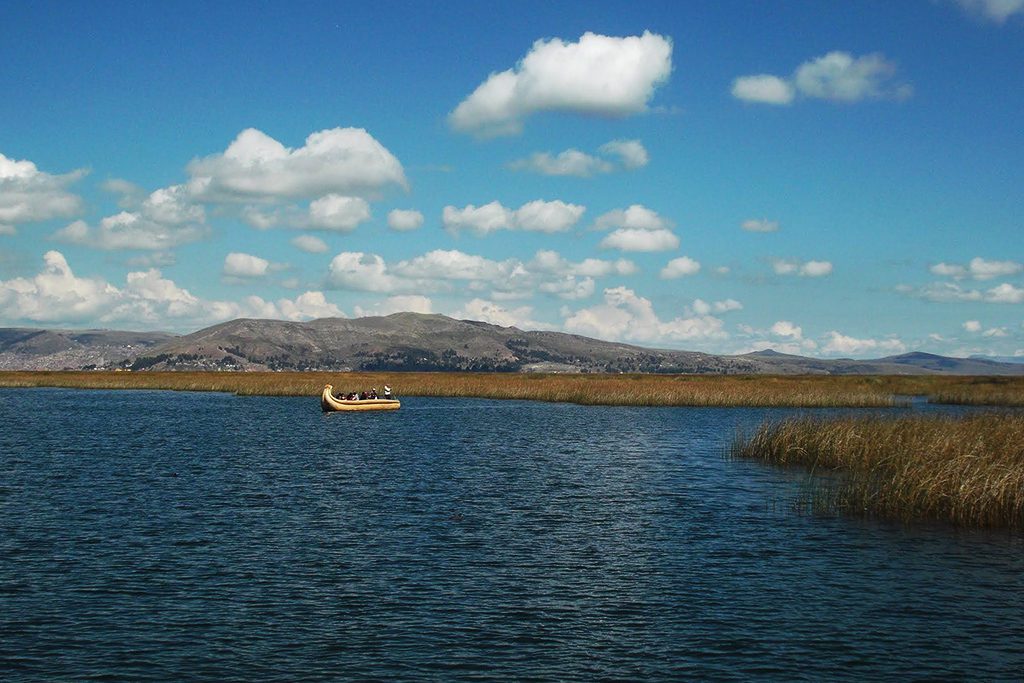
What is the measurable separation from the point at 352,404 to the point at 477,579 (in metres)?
65.9

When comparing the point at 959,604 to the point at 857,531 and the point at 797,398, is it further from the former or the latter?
the point at 797,398

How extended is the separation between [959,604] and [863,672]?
17.9ft

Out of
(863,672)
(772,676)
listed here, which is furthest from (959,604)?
(772,676)

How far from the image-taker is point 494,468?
43469mm

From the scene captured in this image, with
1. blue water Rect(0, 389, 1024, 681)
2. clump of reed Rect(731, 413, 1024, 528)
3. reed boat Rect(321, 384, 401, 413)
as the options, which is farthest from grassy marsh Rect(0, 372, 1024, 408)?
blue water Rect(0, 389, 1024, 681)

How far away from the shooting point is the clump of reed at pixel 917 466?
2795cm

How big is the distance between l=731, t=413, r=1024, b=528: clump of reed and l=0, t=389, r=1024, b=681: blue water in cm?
144

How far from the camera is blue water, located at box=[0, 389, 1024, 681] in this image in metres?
16.3

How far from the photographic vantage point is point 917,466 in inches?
1259

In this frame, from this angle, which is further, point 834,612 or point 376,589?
point 376,589

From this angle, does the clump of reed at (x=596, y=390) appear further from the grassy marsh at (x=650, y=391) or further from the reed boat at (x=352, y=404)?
the reed boat at (x=352, y=404)

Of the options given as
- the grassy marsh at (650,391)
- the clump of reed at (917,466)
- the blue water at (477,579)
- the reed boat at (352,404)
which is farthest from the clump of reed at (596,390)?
the blue water at (477,579)

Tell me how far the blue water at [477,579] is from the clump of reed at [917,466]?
144 centimetres

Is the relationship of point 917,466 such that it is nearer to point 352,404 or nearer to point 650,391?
point 352,404
